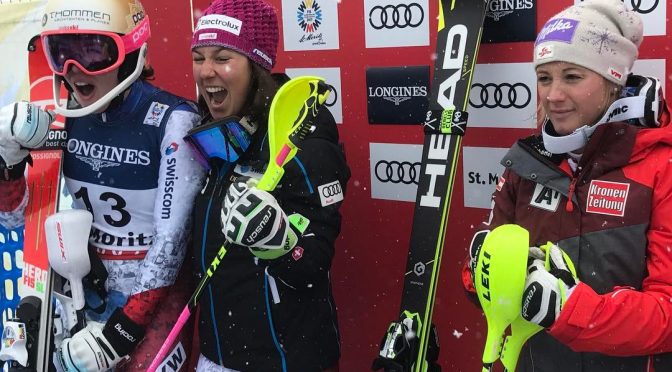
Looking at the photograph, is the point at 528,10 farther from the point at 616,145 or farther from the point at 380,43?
the point at 616,145

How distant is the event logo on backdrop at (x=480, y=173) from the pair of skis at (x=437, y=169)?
0.31m

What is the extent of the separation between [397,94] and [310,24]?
1.85ft

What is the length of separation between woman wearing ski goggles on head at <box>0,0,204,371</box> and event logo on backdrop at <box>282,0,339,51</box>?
0.84 metres

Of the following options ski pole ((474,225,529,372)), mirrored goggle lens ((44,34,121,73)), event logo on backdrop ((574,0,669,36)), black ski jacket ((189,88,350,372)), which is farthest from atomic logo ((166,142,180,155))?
event logo on backdrop ((574,0,669,36))

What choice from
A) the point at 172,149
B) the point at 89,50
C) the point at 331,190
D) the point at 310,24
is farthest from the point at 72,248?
the point at 310,24

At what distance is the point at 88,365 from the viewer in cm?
273

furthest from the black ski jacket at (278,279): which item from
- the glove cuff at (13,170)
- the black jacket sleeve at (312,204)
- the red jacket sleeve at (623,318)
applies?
the red jacket sleeve at (623,318)

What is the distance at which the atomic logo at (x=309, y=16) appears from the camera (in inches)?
140

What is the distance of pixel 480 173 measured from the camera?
315 centimetres

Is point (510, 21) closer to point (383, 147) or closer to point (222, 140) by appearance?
point (383, 147)

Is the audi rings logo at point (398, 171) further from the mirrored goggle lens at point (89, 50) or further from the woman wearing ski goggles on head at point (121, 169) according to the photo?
the mirrored goggle lens at point (89, 50)

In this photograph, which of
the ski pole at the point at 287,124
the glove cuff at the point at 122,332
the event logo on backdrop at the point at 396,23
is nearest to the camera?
the ski pole at the point at 287,124

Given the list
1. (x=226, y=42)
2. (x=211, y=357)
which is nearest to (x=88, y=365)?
(x=211, y=357)

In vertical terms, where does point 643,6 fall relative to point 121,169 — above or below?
above
